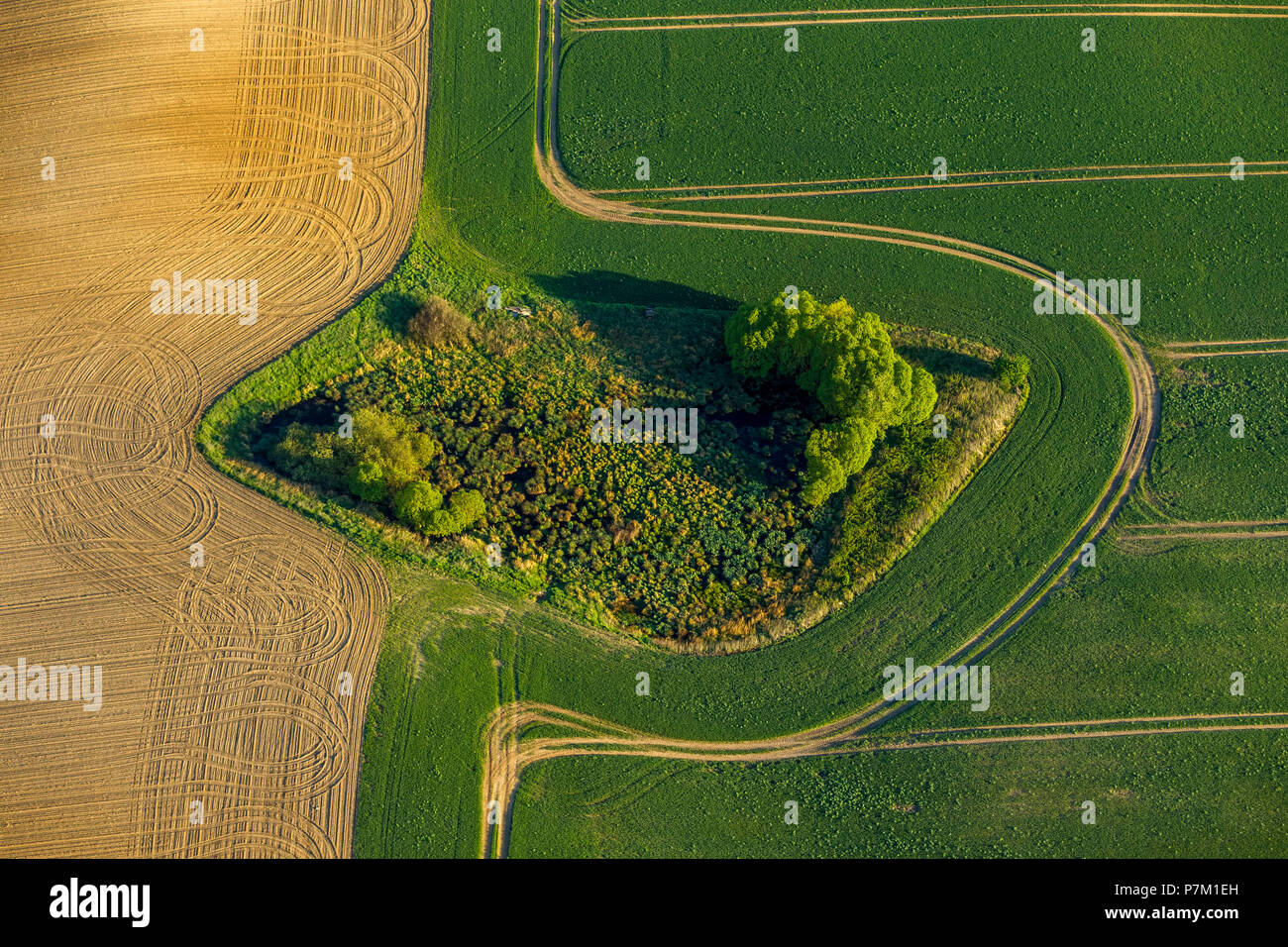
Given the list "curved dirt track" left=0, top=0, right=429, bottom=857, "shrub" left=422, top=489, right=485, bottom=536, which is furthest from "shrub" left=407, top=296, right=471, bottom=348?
"shrub" left=422, top=489, right=485, bottom=536

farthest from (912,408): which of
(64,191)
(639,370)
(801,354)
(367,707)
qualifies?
(64,191)

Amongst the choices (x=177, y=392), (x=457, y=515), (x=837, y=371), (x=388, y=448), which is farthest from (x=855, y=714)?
(x=177, y=392)

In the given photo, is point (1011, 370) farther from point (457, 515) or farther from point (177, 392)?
point (177, 392)

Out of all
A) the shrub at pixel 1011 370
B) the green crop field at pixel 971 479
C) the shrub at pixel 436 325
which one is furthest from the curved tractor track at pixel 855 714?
the shrub at pixel 436 325

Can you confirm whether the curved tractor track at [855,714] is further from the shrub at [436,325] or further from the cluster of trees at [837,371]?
the shrub at [436,325]

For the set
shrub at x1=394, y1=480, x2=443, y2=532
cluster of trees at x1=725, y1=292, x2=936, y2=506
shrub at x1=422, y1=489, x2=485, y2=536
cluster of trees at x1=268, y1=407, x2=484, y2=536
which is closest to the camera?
shrub at x1=394, y1=480, x2=443, y2=532

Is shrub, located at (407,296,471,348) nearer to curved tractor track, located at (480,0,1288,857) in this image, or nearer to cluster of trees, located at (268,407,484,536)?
cluster of trees, located at (268,407,484,536)
